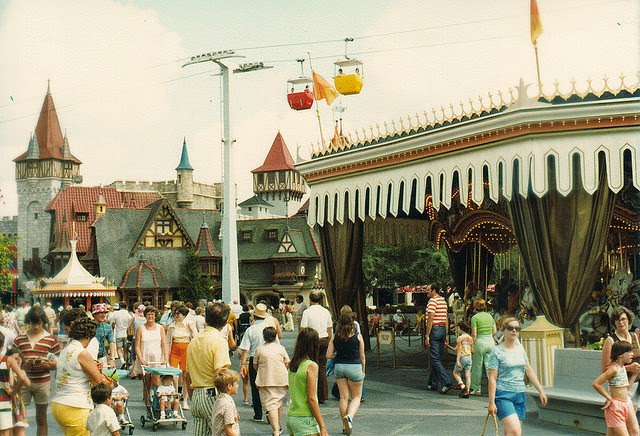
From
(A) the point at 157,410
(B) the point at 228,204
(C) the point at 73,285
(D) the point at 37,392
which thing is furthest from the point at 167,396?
(C) the point at 73,285

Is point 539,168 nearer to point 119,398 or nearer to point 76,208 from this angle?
point 119,398

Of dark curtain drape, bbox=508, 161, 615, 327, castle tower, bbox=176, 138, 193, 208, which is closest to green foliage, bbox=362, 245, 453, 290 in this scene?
Answer: castle tower, bbox=176, 138, 193, 208

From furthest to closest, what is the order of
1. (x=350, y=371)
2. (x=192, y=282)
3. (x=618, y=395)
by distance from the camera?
(x=192, y=282) → (x=350, y=371) → (x=618, y=395)

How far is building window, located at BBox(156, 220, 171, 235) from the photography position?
70.6 m

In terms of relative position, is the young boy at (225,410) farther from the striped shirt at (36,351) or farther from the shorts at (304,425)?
the striped shirt at (36,351)

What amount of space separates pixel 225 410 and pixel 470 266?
1842cm

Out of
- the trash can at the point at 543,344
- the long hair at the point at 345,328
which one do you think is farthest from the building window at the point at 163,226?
the long hair at the point at 345,328

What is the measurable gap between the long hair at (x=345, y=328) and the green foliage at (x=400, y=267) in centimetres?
5001

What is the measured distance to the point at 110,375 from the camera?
36.8 ft

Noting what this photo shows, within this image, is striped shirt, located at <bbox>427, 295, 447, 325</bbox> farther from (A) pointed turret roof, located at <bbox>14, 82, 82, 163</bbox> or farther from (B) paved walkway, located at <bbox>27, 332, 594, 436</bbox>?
(A) pointed turret roof, located at <bbox>14, 82, 82, 163</bbox>

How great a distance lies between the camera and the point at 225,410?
7.82 metres

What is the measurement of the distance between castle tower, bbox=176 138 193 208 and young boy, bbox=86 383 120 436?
91.1 meters

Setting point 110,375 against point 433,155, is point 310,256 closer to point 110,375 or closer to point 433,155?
point 433,155

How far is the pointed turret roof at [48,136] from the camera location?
99125 mm
